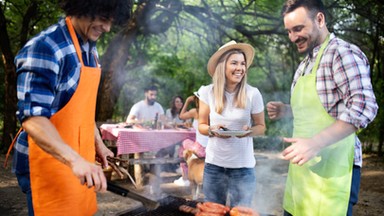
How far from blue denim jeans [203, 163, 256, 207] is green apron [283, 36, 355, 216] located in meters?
0.99

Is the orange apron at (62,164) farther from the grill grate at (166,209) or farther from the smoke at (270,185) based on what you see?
the smoke at (270,185)

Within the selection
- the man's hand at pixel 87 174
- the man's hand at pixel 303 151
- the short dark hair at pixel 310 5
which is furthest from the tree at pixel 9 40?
the man's hand at pixel 303 151

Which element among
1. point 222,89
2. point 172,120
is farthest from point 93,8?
point 172,120

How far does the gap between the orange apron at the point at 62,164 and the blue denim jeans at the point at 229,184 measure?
165 centimetres

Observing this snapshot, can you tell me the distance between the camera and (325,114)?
7.07 ft

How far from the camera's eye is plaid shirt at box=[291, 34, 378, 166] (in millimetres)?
1933

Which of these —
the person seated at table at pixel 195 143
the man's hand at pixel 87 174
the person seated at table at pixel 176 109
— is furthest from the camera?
the person seated at table at pixel 176 109

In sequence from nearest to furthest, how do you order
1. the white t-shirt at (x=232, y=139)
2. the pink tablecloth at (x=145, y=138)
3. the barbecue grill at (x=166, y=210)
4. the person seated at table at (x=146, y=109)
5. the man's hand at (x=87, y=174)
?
the man's hand at (x=87, y=174) → the barbecue grill at (x=166, y=210) → the white t-shirt at (x=232, y=139) → the pink tablecloth at (x=145, y=138) → the person seated at table at (x=146, y=109)

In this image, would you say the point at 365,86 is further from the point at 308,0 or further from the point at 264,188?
the point at 264,188

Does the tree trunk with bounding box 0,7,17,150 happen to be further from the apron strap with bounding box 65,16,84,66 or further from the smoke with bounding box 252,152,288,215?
the apron strap with bounding box 65,16,84,66

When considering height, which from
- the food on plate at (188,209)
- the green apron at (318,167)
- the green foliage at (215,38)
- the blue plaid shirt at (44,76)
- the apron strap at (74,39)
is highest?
the green foliage at (215,38)

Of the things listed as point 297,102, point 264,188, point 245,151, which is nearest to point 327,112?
point 297,102

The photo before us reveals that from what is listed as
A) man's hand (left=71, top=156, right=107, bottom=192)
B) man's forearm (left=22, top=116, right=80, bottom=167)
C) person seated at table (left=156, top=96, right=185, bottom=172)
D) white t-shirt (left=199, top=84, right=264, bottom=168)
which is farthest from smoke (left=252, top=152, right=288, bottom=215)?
man's forearm (left=22, top=116, right=80, bottom=167)

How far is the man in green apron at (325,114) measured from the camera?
1.95 meters
